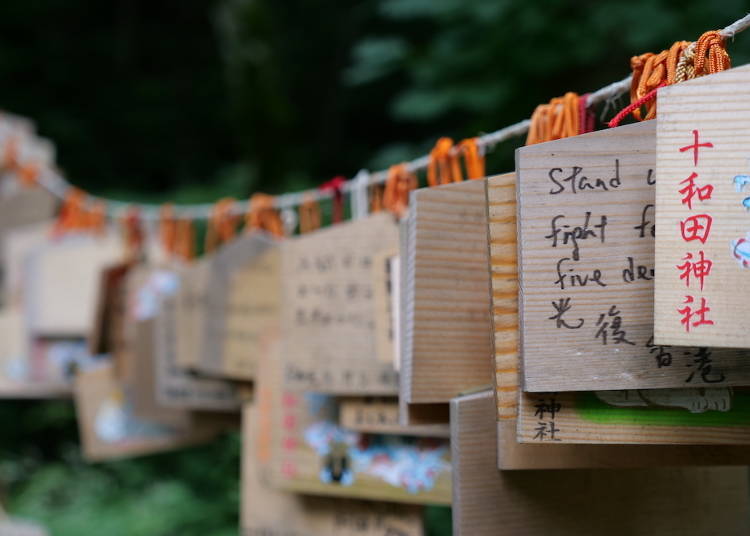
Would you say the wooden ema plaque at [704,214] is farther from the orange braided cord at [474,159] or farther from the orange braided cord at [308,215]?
the orange braided cord at [308,215]

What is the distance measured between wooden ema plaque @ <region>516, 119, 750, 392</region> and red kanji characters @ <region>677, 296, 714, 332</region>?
9 cm

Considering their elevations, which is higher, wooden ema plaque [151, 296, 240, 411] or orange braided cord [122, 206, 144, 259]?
orange braided cord [122, 206, 144, 259]

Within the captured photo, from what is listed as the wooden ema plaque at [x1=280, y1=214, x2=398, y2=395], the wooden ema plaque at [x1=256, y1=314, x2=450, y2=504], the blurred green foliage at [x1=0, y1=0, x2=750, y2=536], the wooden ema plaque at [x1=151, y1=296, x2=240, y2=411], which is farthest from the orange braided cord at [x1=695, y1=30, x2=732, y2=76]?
the wooden ema plaque at [x1=151, y1=296, x2=240, y2=411]

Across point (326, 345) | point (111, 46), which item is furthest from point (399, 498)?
point (111, 46)

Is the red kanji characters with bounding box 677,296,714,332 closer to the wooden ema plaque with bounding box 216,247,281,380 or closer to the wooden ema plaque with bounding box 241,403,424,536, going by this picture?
the wooden ema plaque with bounding box 241,403,424,536

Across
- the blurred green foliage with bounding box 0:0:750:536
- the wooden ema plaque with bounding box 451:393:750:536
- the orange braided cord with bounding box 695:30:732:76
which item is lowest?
the wooden ema plaque with bounding box 451:393:750:536

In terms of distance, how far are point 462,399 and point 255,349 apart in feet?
2.72

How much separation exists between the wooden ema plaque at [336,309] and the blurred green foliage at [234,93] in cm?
101

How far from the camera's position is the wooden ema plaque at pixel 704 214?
29.6 inches

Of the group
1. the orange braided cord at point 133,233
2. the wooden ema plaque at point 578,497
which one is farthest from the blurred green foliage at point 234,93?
the wooden ema plaque at point 578,497

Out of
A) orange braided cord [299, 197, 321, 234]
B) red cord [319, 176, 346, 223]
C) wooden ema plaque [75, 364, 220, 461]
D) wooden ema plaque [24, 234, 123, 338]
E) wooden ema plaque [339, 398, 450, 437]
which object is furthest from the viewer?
wooden ema plaque [24, 234, 123, 338]

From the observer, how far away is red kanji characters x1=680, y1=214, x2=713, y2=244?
2.50ft

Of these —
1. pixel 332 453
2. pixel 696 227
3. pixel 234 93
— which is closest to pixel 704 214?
pixel 696 227

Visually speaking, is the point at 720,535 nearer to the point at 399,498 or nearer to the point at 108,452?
the point at 399,498
